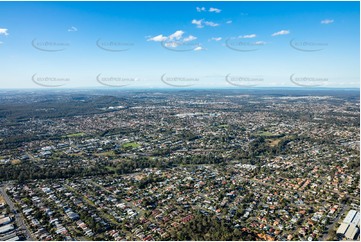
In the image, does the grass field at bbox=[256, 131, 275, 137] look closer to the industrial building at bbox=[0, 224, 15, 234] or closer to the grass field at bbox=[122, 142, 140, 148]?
the grass field at bbox=[122, 142, 140, 148]

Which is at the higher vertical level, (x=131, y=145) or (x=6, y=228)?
(x=131, y=145)

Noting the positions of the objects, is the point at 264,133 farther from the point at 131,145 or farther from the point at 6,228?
the point at 6,228

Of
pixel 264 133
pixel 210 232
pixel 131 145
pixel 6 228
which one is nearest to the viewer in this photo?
pixel 210 232

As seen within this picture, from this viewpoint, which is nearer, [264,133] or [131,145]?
[131,145]

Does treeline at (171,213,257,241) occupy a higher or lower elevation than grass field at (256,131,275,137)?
lower

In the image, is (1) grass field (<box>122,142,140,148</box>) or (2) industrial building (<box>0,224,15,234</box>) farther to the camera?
(1) grass field (<box>122,142,140,148</box>)

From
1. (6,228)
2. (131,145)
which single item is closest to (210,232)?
(6,228)

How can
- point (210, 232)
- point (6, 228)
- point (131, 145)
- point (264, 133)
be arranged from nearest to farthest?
point (210, 232) → point (6, 228) → point (131, 145) → point (264, 133)

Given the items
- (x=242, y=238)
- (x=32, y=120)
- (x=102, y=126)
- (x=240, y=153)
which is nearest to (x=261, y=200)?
(x=242, y=238)

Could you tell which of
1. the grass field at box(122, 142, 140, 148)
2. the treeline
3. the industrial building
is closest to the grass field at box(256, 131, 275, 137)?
the grass field at box(122, 142, 140, 148)

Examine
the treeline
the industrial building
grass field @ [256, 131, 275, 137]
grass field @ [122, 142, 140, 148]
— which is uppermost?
grass field @ [256, 131, 275, 137]

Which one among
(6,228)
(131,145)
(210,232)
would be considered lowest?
(6,228)
